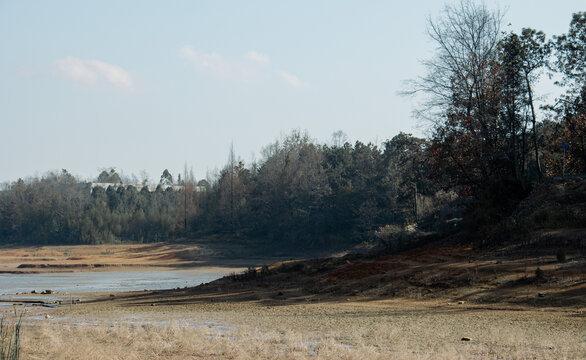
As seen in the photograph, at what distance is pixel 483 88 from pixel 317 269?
1282 cm

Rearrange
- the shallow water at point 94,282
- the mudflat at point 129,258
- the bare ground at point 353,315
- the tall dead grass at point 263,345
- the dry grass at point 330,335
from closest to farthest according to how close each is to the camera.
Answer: the tall dead grass at point 263,345 → the dry grass at point 330,335 → the bare ground at point 353,315 → the shallow water at point 94,282 → the mudflat at point 129,258

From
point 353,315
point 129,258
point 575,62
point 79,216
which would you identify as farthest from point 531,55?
point 79,216

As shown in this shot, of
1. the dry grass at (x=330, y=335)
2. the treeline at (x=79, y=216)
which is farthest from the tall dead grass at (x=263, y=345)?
the treeline at (x=79, y=216)

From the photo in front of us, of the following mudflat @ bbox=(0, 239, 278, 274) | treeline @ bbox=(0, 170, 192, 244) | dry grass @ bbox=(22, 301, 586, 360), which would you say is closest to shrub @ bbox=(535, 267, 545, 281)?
dry grass @ bbox=(22, 301, 586, 360)

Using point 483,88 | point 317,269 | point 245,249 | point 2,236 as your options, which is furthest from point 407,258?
point 2,236

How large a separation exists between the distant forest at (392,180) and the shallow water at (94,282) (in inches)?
646

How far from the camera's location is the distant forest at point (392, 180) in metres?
32.7

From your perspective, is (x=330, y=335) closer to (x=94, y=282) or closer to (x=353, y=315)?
(x=353, y=315)

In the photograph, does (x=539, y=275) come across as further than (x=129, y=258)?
No

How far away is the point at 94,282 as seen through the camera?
136 feet

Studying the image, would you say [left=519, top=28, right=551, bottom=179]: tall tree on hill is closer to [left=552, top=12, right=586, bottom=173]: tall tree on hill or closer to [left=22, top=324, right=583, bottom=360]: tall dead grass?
[left=552, top=12, right=586, bottom=173]: tall tree on hill

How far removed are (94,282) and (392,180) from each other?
3507 cm

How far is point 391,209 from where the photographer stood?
64812 millimetres

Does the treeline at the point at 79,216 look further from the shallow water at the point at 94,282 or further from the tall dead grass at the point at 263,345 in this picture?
the tall dead grass at the point at 263,345
